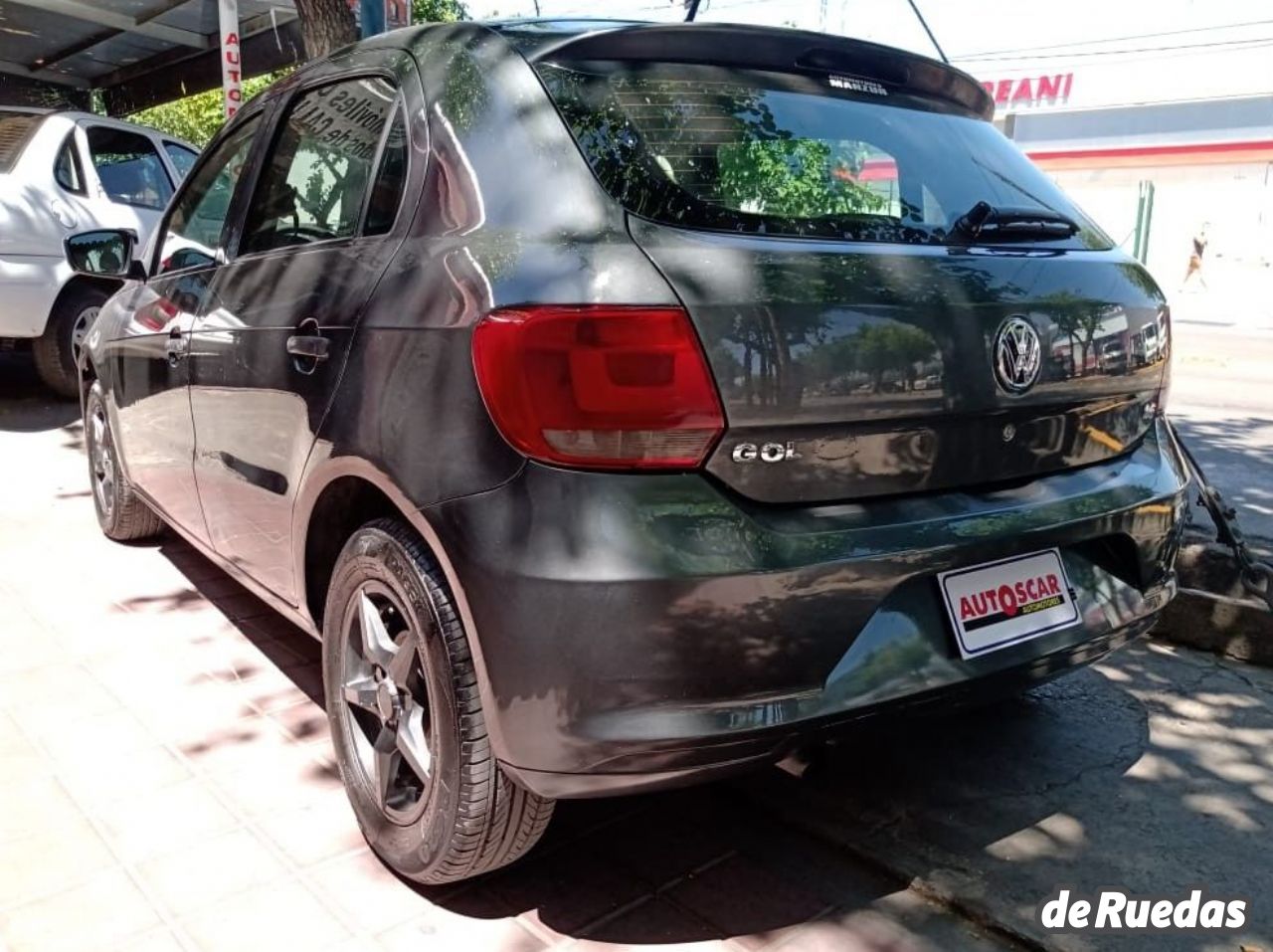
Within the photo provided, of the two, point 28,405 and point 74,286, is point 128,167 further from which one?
point 28,405

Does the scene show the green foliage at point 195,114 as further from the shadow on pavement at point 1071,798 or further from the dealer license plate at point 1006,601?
the dealer license plate at point 1006,601

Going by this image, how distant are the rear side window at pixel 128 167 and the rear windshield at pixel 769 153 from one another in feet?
22.4

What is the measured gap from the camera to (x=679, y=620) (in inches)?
72.6

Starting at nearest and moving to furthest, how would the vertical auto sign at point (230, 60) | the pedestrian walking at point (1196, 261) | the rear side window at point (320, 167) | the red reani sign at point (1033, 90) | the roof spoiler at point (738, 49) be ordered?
the roof spoiler at point (738, 49), the rear side window at point (320, 167), the vertical auto sign at point (230, 60), the pedestrian walking at point (1196, 261), the red reani sign at point (1033, 90)

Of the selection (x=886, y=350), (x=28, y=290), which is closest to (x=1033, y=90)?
(x=28, y=290)

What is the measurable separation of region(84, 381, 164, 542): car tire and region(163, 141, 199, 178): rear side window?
4111mm

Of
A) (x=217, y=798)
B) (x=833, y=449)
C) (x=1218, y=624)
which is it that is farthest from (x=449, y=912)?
(x=1218, y=624)

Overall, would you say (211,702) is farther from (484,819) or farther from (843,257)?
(843,257)

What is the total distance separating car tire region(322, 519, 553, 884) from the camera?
209 centimetres

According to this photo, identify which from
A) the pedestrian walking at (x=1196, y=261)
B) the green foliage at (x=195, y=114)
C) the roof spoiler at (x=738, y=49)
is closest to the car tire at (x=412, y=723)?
→ the roof spoiler at (x=738, y=49)

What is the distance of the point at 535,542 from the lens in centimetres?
187

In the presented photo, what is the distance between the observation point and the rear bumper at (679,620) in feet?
6.05

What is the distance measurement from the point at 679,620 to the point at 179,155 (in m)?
8.06

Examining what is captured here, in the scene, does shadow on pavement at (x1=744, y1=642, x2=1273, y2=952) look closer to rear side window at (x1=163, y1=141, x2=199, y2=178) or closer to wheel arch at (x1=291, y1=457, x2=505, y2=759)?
wheel arch at (x1=291, y1=457, x2=505, y2=759)
